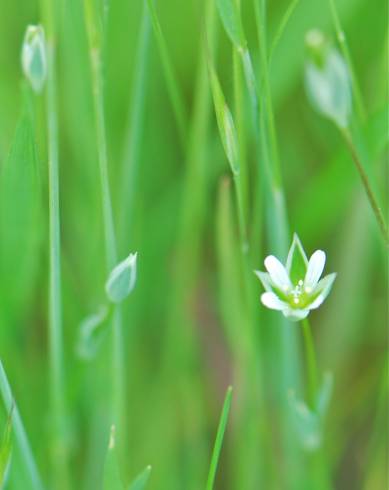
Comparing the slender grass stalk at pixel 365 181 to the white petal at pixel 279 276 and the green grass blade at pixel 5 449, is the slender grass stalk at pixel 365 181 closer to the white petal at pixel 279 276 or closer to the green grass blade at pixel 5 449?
the white petal at pixel 279 276

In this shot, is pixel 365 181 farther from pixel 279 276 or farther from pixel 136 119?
pixel 136 119

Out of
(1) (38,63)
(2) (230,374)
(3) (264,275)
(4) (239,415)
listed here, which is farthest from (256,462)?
(1) (38,63)

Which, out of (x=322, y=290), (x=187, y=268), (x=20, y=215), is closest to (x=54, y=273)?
(x=20, y=215)

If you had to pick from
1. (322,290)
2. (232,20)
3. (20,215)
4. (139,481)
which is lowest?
(139,481)

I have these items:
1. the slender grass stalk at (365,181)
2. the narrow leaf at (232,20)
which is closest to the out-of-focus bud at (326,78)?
the slender grass stalk at (365,181)

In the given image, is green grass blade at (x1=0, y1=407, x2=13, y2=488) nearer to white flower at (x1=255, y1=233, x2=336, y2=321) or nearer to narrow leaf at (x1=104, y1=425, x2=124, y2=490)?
narrow leaf at (x1=104, y1=425, x2=124, y2=490)
